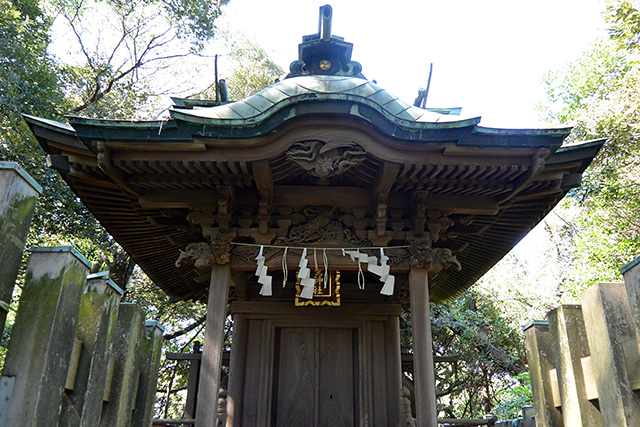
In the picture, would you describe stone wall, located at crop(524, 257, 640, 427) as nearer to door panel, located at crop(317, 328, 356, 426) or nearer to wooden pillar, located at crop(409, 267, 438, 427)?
wooden pillar, located at crop(409, 267, 438, 427)

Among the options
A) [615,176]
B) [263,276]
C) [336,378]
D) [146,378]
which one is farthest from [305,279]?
[615,176]

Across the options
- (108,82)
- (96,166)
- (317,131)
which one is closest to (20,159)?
(108,82)

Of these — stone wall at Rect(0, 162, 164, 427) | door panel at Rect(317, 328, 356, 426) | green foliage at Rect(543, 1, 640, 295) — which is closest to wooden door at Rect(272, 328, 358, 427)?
door panel at Rect(317, 328, 356, 426)

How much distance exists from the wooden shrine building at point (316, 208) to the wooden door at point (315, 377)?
19 millimetres

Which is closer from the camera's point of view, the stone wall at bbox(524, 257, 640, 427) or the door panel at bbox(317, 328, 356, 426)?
the stone wall at bbox(524, 257, 640, 427)

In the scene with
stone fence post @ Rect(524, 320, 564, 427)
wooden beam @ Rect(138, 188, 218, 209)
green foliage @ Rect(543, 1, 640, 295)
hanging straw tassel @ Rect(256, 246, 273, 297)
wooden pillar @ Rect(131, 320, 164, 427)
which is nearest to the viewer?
stone fence post @ Rect(524, 320, 564, 427)

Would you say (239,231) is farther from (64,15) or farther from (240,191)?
Answer: (64,15)

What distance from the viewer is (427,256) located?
18.9 ft

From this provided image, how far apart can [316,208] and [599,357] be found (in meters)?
4.19

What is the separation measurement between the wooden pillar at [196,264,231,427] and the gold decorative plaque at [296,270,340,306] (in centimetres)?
128

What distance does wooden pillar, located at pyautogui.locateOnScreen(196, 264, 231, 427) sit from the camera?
4.97 m

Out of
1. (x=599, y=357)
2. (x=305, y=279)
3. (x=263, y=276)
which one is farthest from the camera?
(x=305, y=279)

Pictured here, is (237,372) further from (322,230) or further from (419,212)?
(419,212)

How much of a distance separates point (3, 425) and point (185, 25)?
15.7 metres
